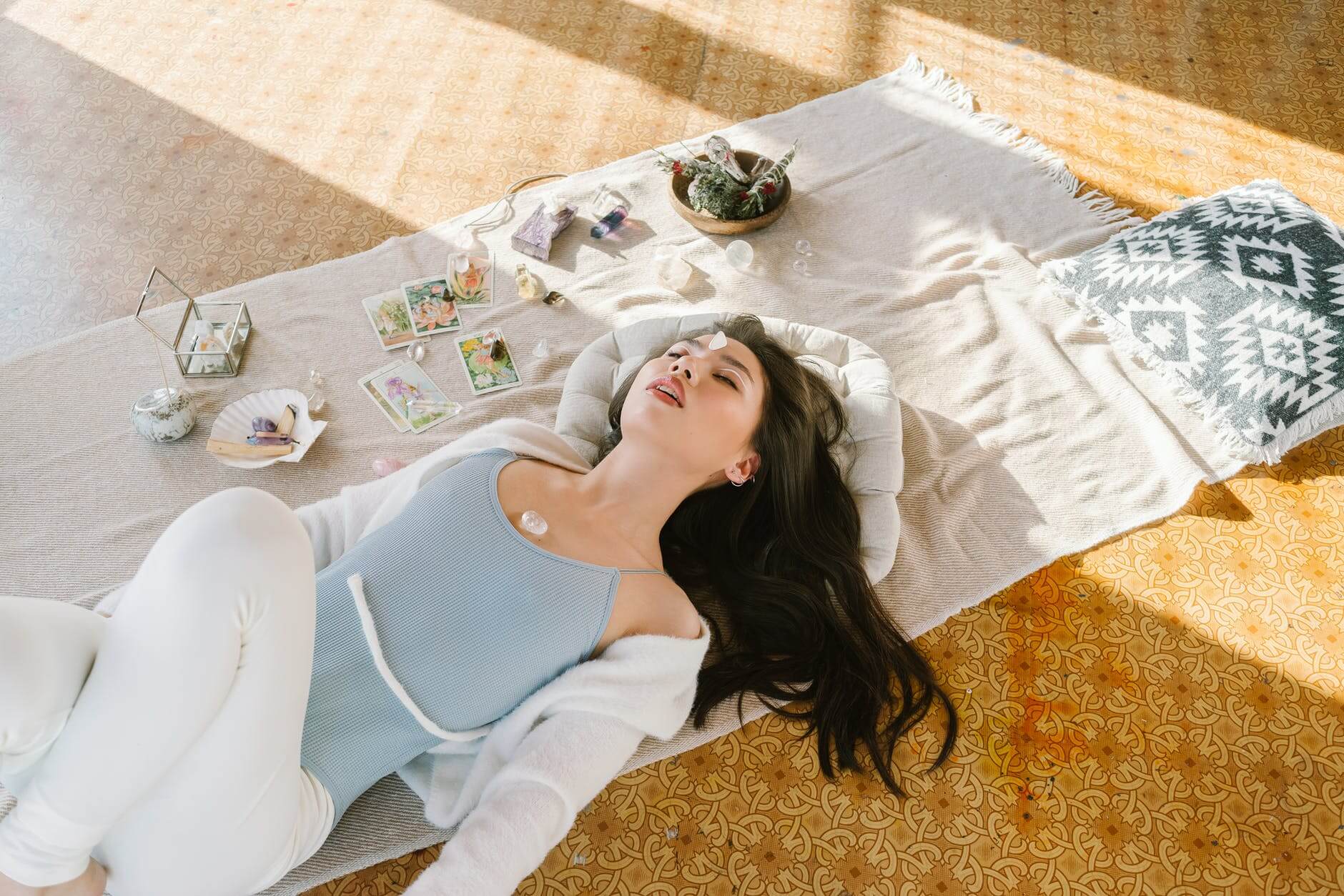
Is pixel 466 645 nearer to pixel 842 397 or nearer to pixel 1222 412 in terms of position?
pixel 842 397

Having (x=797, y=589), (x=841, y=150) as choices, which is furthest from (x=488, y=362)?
(x=841, y=150)

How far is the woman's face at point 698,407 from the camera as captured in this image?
1913mm

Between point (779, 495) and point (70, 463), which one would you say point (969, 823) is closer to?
point (779, 495)

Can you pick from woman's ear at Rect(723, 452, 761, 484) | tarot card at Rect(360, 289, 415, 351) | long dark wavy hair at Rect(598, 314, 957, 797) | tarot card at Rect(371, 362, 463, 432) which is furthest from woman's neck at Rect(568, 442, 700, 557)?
tarot card at Rect(360, 289, 415, 351)

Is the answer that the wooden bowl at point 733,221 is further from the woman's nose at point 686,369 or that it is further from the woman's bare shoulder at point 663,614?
the woman's bare shoulder at point 663,614

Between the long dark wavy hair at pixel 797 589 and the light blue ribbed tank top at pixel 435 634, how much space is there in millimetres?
441

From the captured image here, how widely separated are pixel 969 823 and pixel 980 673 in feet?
1.25

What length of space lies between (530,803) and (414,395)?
1389 millimetres

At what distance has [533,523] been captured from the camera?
5.95ft

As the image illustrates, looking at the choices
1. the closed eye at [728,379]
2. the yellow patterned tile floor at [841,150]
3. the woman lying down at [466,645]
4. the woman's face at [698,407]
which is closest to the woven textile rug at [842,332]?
the yellow patterned tile floor at [841,150]

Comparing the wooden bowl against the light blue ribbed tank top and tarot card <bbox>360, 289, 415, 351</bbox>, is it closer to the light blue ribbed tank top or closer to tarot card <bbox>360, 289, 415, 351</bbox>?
tarot card <bbox>360, 289, 415, 351</bbox>

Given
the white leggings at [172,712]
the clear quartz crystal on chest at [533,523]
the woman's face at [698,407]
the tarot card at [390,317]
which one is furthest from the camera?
the tarot card at [390,317]

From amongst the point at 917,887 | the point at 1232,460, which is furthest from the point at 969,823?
the point at 1232,460

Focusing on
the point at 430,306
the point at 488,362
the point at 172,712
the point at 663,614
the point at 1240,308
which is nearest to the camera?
the point at 172,712
